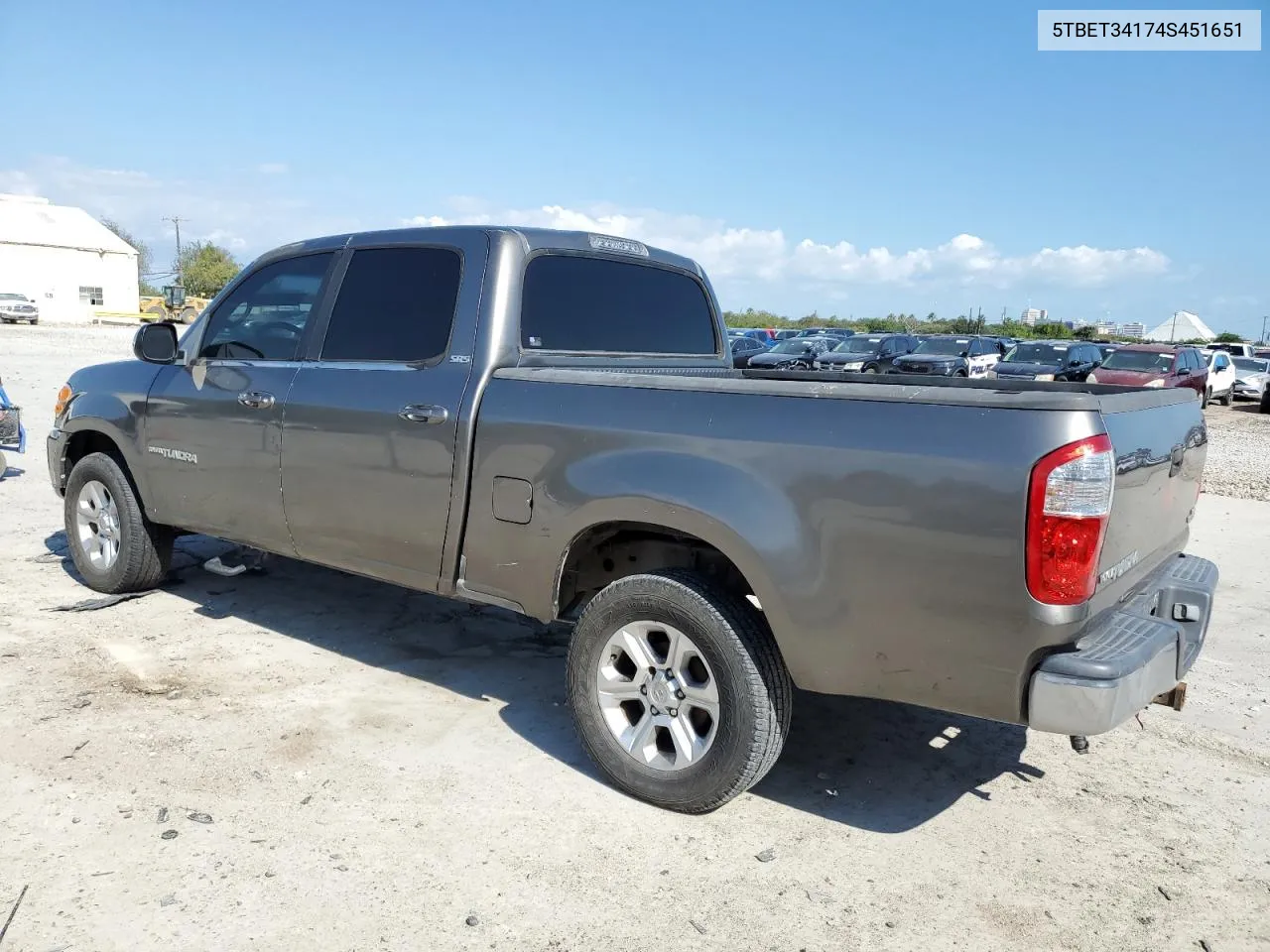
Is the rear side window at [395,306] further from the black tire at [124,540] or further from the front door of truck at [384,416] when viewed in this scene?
the black tire at [124,540]

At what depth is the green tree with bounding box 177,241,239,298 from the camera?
240 ft

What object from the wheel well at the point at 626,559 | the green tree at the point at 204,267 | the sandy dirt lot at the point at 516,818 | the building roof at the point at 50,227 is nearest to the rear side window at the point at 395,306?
the wheel well at the point at 626,559

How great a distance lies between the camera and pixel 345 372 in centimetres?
436

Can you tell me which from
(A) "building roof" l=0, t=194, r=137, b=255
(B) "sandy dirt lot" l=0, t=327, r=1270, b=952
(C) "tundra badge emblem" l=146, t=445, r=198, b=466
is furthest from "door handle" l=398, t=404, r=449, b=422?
(A) "building roof" l=0, t=194, r=137, b=255

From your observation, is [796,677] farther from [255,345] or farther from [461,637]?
[255,345]

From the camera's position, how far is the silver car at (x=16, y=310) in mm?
38375

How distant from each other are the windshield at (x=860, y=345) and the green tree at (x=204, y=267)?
54.1 meters

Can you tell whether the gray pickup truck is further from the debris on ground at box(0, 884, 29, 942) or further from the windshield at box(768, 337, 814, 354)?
the windshield at box(768, 337, 814, 354)

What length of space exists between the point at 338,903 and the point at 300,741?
1.19 m

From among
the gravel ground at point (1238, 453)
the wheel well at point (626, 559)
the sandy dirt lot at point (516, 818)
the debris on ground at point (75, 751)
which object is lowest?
the sandy dirt lot at point (516, 818)

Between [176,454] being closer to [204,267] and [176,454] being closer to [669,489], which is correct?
[669,489]

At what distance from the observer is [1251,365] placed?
31078 millimetres

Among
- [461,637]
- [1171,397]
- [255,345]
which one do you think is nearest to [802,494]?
[1171,397]

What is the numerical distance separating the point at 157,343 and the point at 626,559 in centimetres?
294
